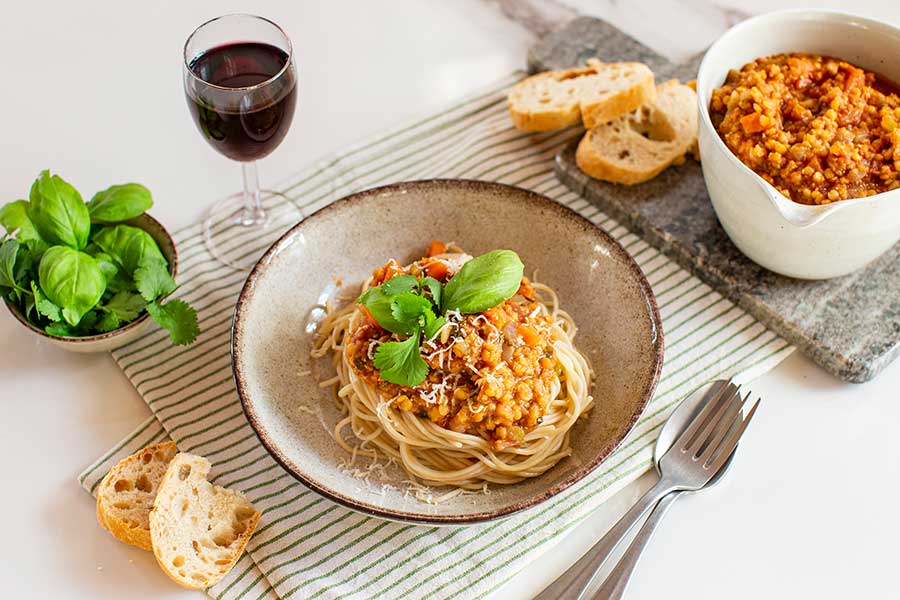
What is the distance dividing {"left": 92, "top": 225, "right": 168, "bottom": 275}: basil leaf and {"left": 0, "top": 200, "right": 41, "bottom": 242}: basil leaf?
20 centimetres

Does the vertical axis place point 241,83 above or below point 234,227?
above

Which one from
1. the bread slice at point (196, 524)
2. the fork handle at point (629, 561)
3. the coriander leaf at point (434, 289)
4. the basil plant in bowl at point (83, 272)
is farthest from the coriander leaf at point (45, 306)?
the fork handle at point (629, 561)

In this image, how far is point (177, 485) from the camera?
9.31 ft

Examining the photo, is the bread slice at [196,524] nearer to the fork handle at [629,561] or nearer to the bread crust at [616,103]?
the fork handle at [629,561]

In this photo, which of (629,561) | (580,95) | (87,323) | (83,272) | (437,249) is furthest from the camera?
(580,95)

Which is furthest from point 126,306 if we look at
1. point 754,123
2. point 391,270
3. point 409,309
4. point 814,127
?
point 814,127

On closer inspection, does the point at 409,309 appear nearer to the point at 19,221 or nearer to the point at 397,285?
the point at 397,285

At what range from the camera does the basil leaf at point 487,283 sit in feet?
9.20

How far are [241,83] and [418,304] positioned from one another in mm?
1073

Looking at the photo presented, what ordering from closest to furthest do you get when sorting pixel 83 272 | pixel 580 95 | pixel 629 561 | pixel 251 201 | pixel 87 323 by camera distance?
pixel 629 561
pixel 83 272
pixel 87 323
pixel 251 201
pixel 580 95

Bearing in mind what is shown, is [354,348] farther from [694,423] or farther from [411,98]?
[411,98]

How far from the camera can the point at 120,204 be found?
328cm

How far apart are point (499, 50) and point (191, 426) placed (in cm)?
236

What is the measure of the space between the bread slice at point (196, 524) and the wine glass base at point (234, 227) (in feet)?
3.19
